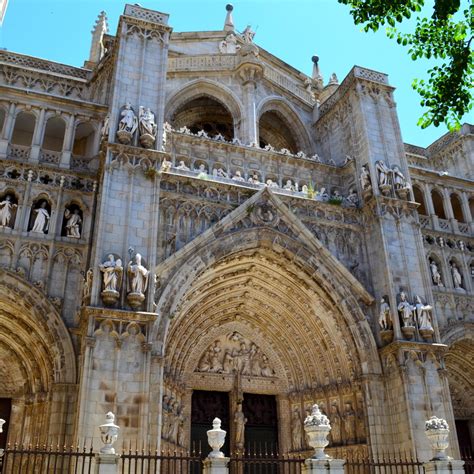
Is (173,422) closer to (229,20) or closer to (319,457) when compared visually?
(319,457)

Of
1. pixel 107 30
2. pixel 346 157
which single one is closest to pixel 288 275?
pixel 346 157

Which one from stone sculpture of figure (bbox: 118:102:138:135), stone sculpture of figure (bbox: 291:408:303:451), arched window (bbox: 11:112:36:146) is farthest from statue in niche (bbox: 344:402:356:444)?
arched window (bbox: 11:112:36:146)

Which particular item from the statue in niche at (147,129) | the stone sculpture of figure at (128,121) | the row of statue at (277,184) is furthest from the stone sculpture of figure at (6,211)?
the row of statue at (277,184)

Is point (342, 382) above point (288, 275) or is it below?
below

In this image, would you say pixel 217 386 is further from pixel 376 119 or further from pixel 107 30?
pixel 107 30

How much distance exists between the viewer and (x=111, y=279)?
1442 cm

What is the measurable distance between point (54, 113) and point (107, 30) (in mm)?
13148

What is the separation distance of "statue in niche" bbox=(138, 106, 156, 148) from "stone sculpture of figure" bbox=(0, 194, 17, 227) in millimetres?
4295

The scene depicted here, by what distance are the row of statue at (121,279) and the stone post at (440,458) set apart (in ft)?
25.5

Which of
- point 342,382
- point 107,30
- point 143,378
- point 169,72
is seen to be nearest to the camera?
point 143,378

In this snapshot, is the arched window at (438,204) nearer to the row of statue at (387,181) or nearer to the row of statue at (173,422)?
the row of statue at (387,181)

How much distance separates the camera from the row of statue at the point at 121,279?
566 inches

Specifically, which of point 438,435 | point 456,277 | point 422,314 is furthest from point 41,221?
point 456,277

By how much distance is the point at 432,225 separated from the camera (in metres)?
21.5
